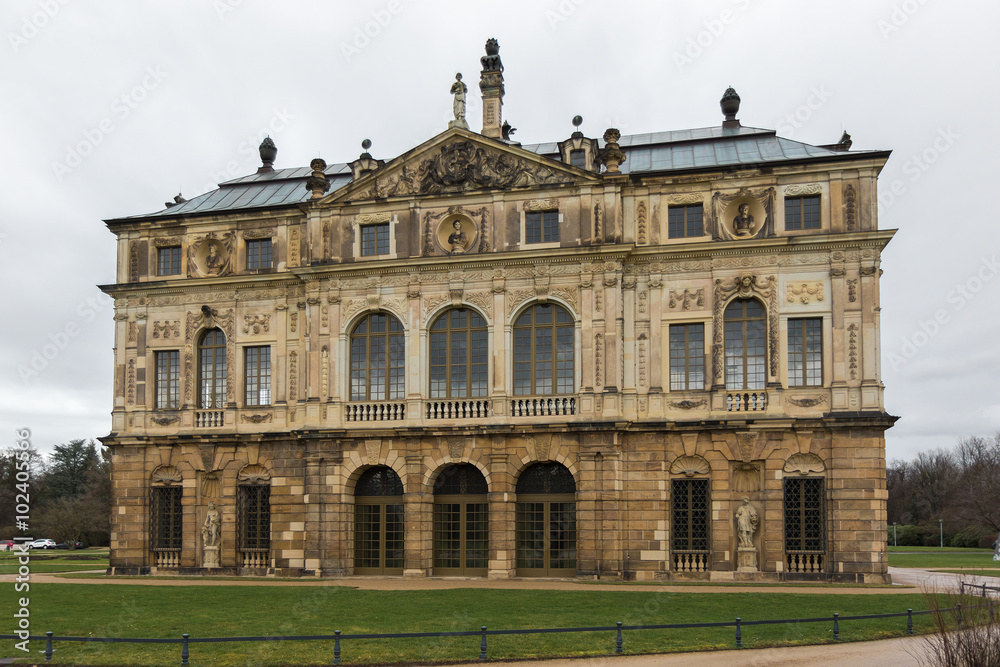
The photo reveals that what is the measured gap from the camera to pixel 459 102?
37594 mm

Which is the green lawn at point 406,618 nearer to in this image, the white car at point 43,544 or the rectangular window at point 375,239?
the rectangular window at point 375,239

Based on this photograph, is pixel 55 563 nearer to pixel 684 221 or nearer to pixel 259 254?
pixel 259 254

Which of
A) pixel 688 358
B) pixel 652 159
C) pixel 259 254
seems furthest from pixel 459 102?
pixel 688 358

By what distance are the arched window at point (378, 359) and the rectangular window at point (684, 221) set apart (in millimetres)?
10994

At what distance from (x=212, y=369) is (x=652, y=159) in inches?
782

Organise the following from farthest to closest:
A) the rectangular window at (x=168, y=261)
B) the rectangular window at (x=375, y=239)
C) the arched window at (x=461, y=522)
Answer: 1. the rectangular window at (x=168, y=261)
2. the rectangular window at (x=375, y=239)
3. the arched window at (x=461, y=522)

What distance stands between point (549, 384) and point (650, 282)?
5.28 meters

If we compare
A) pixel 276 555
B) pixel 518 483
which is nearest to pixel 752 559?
pixel 518 483

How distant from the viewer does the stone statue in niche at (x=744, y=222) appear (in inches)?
1369

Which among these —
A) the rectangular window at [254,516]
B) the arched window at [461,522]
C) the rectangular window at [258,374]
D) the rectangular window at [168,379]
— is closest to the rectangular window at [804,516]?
the arched window at [461,522]

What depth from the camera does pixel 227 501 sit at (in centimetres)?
3806

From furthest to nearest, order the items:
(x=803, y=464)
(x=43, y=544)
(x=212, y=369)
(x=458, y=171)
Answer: (x=43, y=544) → (x=212, y=369) → (x=458, y=171) → (x=803, y=464)

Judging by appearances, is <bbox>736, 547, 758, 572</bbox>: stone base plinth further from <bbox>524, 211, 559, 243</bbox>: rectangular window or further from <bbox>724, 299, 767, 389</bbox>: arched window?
<bbox>524, 211, 559, 243</bbox>: rectangular window

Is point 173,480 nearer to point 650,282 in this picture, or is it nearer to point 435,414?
point 435,414
